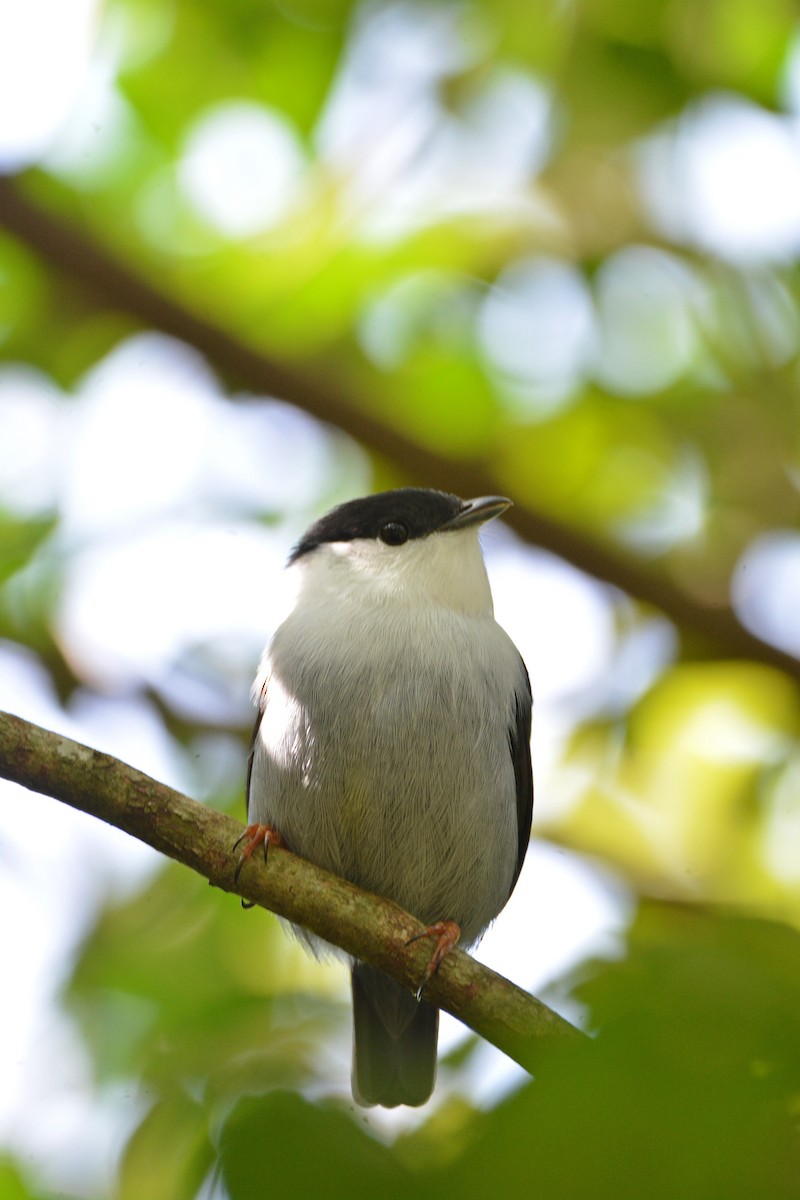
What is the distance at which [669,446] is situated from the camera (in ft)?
20.0

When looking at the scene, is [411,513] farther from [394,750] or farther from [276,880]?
[276,880]

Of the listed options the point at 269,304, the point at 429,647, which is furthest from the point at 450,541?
the point at 269,304

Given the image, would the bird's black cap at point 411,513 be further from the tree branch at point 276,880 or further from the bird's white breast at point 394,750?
the tree branch at point 276,880

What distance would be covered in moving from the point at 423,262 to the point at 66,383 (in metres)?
1.83

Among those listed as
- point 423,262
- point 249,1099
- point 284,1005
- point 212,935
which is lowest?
point 212,935

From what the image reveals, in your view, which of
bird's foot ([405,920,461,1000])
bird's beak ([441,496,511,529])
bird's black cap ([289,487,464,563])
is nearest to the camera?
bird's foot ([405,920,461,1000])

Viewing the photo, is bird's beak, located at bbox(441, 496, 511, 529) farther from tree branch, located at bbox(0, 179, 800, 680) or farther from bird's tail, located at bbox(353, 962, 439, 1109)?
bird's tail, located at bbox(353, 962, 439, 1109)

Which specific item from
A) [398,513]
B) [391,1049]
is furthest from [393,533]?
[391,1049]

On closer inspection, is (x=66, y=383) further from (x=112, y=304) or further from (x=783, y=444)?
(x=783, y=444)

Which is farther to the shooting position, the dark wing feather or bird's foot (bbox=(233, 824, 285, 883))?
the dark wing feather

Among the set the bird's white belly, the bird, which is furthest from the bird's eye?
the bird's white belly

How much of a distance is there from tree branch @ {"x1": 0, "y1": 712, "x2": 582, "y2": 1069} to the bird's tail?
1311 mm

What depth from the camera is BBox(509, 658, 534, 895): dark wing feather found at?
4.20 metres

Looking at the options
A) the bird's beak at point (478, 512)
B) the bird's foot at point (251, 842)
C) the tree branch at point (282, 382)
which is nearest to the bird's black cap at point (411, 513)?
the bird's beak at point (478, 512)
